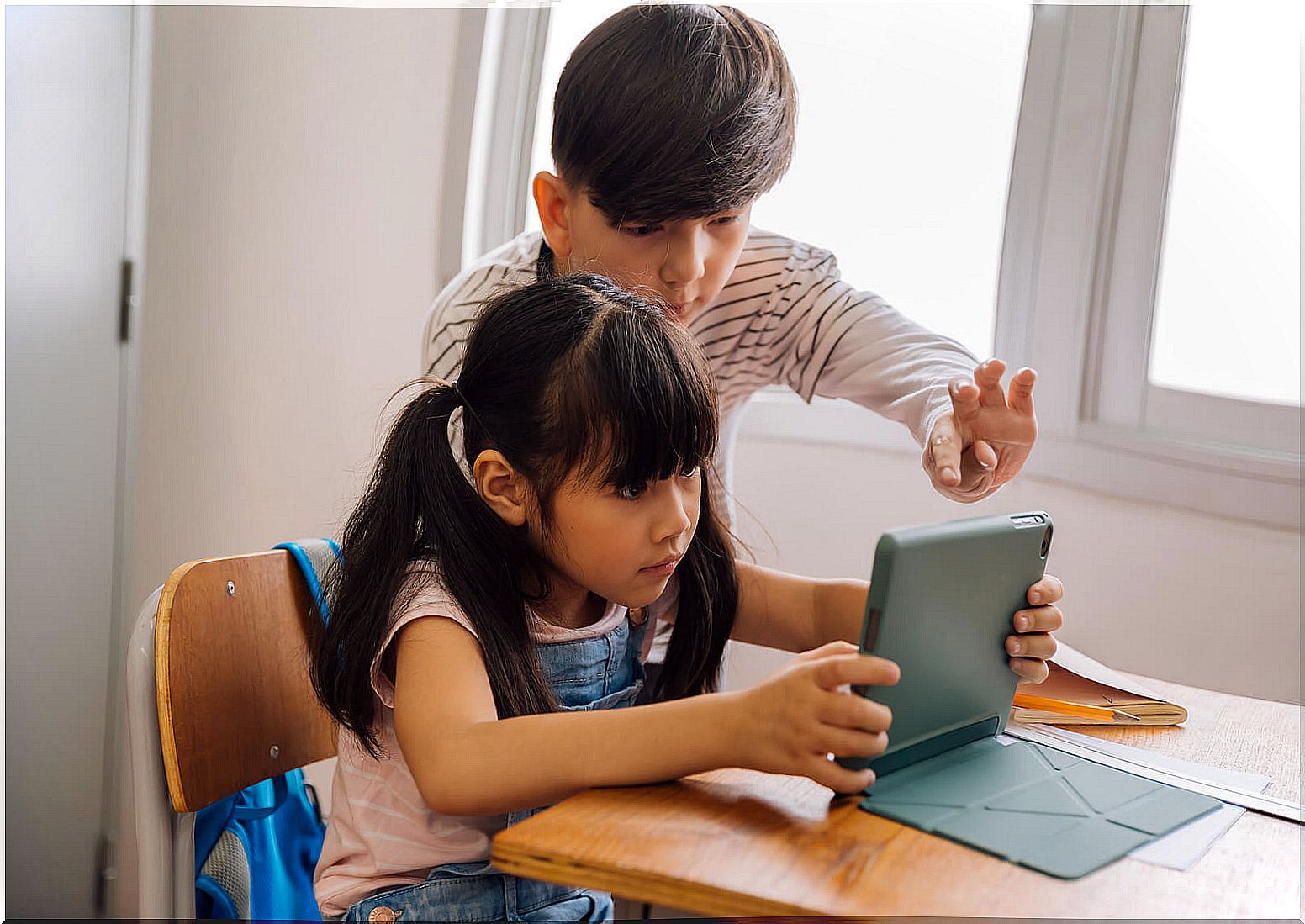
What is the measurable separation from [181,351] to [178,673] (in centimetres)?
151

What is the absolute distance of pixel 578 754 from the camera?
2.28 ft

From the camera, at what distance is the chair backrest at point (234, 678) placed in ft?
2.92

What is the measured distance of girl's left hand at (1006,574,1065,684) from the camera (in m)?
0.82

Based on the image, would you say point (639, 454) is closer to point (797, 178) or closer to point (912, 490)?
Result: point (912, 490)

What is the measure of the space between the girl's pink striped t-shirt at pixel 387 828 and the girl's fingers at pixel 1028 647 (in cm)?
37

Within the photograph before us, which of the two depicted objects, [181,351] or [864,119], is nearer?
[864,119]

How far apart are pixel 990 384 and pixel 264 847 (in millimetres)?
794

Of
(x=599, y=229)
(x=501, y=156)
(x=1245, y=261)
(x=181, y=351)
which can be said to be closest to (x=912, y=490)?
(x=1245, y=261)

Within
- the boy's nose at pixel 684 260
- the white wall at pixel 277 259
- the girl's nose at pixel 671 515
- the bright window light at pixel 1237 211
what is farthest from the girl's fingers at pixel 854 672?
the white wall at pixel 277 259

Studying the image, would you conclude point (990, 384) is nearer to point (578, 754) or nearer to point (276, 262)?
point (578, 754)

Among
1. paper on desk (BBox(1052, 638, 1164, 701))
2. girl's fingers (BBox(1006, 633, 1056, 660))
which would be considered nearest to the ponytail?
girl's fingers (BBox(1006, 633, 1056, 660))

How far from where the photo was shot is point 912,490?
1675mm

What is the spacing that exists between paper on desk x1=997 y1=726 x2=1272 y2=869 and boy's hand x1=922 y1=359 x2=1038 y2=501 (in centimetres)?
22

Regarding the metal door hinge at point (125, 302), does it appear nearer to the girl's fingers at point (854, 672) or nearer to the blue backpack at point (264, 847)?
the blue backpack at point (264, 847)
